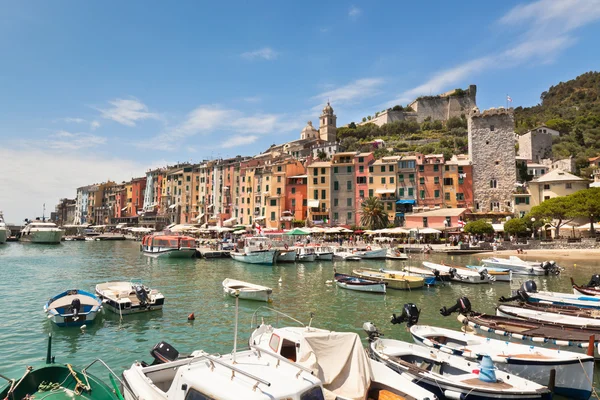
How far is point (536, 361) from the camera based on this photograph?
33.6ft

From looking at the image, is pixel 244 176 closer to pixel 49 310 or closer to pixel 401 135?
pixel 401 135

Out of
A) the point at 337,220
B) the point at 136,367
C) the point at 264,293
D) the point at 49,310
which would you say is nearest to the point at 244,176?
the point at 337,220

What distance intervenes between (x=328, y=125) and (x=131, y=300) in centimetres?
9989

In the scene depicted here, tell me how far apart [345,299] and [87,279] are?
21472mm

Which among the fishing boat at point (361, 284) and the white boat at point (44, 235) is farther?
the white boat at point (44, 235)

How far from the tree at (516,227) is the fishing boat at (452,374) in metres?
48.3

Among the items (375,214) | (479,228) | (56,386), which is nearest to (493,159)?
(479,228)

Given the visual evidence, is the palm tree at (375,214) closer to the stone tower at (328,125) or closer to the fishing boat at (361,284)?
the fishing boat at (361,284)

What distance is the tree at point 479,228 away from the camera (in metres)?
53.2

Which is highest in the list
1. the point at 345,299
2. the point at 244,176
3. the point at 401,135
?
the point at 401,135

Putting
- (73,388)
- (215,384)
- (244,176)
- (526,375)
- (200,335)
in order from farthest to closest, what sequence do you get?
(244,176) → (200,335) → (526,375) → (73,388) → (215,384)

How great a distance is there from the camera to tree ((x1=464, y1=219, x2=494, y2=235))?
53250mm

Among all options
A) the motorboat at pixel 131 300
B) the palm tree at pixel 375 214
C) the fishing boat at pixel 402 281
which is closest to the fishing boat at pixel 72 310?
the motorboat at pixel 131 300

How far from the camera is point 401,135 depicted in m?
114
